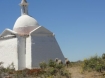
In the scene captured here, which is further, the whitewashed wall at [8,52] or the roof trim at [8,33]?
the roof trim at [8,33]

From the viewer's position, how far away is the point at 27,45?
31891 millimetres

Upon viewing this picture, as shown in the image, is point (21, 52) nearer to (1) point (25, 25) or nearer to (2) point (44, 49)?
(2) point (44, 49)

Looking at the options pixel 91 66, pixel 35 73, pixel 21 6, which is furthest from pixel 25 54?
pixel 91 66

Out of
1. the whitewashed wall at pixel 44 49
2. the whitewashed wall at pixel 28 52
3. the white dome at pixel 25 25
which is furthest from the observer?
the white dome at pixel 25 25

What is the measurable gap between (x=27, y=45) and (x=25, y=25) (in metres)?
2.98

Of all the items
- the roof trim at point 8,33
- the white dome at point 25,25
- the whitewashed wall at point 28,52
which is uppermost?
the white dome at point 25,25

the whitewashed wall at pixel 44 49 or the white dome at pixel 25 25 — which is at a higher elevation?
the white dome at pixel 25 25

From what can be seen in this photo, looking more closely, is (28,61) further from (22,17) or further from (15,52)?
(22,17)

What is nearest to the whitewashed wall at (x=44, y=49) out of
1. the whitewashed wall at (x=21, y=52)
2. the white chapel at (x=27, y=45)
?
the white chapel at (x=27, y=45)

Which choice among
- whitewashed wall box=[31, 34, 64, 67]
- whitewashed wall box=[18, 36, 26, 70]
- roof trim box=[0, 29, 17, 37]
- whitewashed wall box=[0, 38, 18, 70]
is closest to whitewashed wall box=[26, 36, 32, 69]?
whitewashed wall box=[31, 34, 64, 67]

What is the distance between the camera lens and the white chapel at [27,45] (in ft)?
103

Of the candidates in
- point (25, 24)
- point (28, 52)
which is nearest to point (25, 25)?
point (25, 24)

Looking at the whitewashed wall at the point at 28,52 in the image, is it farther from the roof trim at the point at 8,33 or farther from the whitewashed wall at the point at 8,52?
the roof trim at the point at 8,33

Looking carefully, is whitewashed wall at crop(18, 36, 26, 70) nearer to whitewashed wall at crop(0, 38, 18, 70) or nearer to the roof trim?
whitewashed wall at crop(0, 38, 18, 70)
